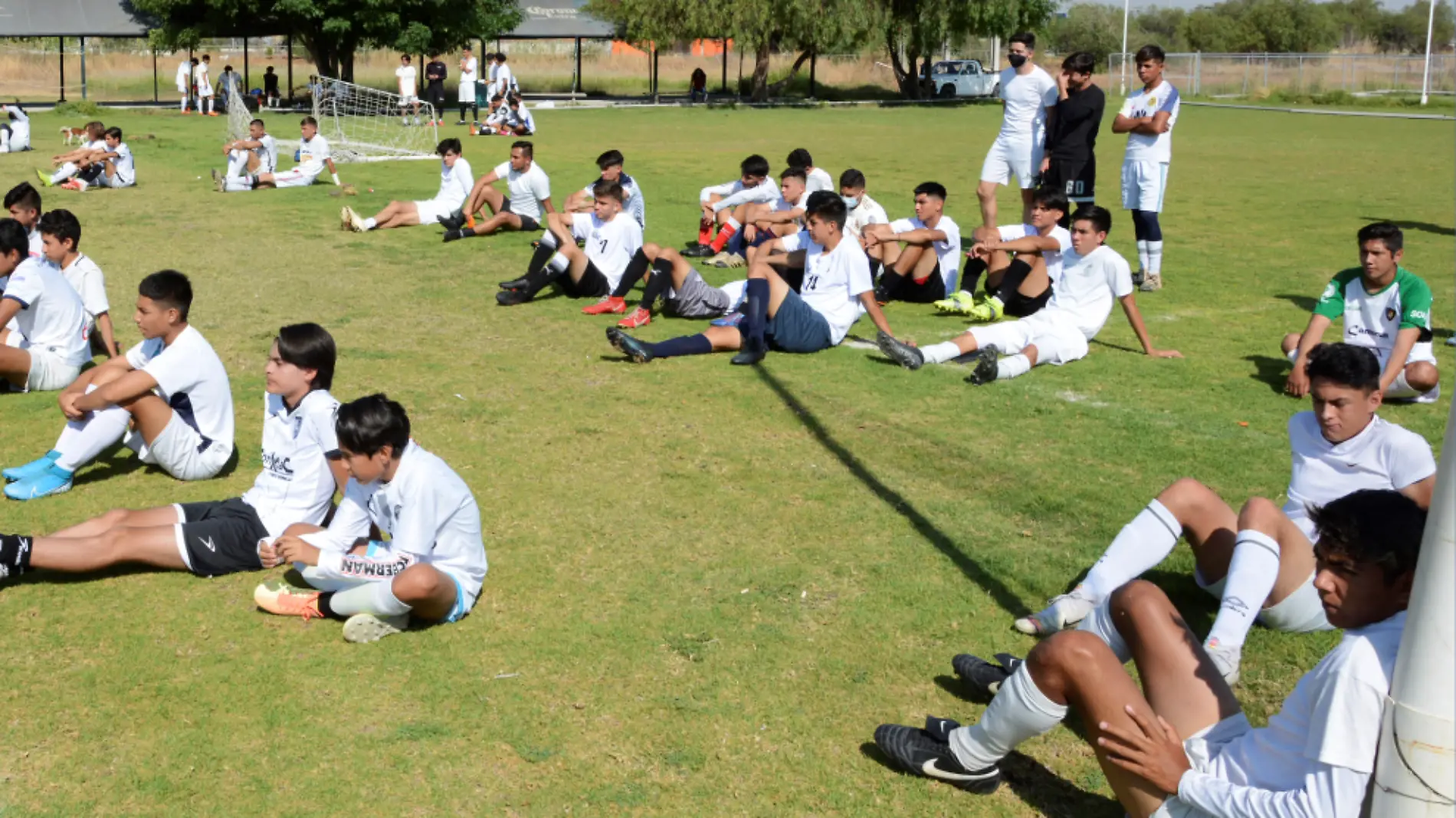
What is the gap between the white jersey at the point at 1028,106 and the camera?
512 inches

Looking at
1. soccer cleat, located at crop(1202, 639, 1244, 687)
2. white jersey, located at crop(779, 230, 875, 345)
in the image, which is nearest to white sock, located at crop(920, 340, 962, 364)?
white jersey, located at crop(779, 230, 875, 345)

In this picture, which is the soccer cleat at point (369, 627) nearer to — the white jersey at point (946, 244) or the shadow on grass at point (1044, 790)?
the shadow on grass at point (1044, 790)

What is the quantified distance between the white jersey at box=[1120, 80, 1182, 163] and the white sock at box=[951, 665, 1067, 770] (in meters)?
9.57

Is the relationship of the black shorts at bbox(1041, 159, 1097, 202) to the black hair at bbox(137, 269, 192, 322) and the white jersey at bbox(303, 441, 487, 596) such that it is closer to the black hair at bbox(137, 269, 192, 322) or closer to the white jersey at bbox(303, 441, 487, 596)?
the black hair at bbox(137, 269, 192, 322)

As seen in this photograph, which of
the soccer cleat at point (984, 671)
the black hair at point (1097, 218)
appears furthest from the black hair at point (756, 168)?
the soccer cleat at point (984, 671)

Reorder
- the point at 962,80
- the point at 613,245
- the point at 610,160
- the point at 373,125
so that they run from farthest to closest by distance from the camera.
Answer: the point at 962,80 < the point at 373,125 < the point at 610,160 < the point at 613,245

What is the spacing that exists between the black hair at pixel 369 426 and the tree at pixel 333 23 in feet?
134

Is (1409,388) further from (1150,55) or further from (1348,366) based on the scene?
(1150,55)

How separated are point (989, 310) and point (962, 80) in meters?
48.6

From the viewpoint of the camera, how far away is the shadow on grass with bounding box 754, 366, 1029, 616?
5.60 meters

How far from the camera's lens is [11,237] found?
819 cm

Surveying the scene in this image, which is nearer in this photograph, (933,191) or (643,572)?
(643,572)

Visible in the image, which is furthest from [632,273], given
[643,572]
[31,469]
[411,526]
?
[411,526]

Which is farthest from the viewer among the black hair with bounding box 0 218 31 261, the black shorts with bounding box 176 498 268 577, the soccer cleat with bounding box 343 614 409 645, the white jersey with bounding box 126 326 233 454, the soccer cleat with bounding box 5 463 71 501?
the black hair with bounding box 0 218 31 261
